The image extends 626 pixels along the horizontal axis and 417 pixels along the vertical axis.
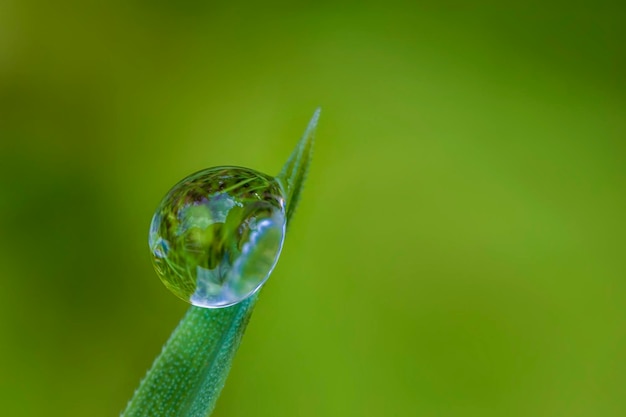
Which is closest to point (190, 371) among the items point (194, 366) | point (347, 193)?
point (194, 366)

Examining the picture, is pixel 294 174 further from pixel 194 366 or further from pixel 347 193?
pixel 347 193

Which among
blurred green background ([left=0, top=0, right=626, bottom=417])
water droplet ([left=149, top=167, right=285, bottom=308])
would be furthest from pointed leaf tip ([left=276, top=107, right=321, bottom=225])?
blurred green background ([left=0, top=0, right=626, bottom=417])

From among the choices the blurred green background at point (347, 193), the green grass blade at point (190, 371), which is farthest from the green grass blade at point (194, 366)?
the blurred green background at point (347, 193)

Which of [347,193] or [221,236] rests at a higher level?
[221,236]

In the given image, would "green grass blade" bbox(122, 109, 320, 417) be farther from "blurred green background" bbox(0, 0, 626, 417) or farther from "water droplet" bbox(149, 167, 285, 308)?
"blurred green background" bbox(0, 0, 626, 417)

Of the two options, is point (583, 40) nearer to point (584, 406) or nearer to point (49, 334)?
point (584, 406)

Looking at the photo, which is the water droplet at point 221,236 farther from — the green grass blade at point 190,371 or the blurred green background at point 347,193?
the blurred green background at point 347,193
